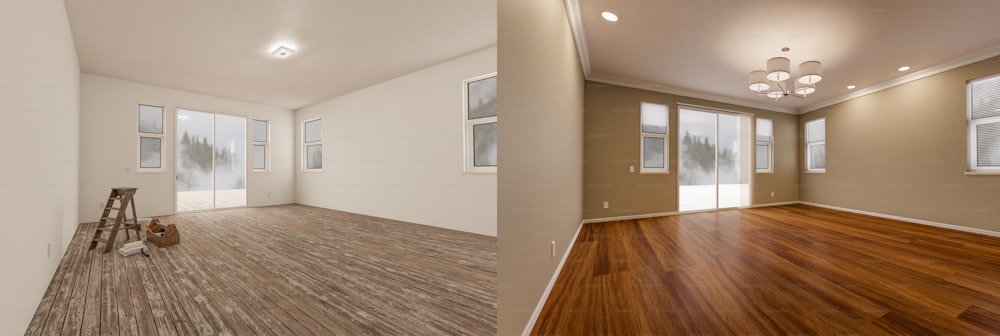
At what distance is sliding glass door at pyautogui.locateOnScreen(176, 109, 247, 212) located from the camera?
248 inches

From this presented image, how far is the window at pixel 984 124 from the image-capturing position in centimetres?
408

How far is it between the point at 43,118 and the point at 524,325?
142 inches

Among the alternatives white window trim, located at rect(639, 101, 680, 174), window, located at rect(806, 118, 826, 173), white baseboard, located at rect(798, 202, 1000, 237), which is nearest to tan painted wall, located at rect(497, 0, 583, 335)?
white window trim, located at rect(639, 101, 680, 174)

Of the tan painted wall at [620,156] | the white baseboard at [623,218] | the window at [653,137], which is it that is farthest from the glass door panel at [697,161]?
the white baseboard at [623,218]

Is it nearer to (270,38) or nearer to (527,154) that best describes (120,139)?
(270,38)

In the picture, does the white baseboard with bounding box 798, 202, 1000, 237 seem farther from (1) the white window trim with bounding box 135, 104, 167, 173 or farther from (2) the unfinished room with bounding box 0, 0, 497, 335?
(1) the white window trim with bounding box 135, 104, 167, 173

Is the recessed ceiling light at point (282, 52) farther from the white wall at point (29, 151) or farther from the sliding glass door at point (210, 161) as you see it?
the sliding glass door at point (210, 161)

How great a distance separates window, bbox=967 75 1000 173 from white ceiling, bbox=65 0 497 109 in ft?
21.1

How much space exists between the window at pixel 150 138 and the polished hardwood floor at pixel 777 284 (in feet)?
25.1

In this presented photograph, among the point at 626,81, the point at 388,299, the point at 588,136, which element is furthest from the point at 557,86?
the point at 626,81

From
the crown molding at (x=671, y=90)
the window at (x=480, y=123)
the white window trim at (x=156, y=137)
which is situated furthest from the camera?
the white window trim at (x=156, y=137)

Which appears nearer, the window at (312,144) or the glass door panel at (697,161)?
the glass door panel at (697,161)

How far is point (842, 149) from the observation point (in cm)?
634

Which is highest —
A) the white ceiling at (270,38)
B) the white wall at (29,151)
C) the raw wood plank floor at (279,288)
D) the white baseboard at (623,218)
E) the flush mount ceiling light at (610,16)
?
the white ceiling at (270,38)
